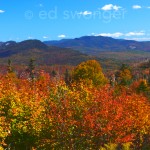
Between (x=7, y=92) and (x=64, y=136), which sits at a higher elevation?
(x=7, y=92)

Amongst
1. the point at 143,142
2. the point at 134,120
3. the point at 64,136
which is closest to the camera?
the point at 64,136

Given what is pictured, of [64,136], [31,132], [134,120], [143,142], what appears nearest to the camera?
[64,136]

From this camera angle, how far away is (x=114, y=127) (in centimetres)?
3584

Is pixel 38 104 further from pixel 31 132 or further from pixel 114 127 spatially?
pixel 114 127

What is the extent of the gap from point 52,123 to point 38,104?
13.7 feet

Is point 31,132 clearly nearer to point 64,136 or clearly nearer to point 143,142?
point 64,136

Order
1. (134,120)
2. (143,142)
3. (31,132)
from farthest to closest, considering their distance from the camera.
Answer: (143,142), (134,120), (31,132)

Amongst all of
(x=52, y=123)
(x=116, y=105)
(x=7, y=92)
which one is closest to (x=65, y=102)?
(x=52, y=123)

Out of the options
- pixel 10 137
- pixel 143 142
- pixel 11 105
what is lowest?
pixel 143 142

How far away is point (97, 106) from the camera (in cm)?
3712

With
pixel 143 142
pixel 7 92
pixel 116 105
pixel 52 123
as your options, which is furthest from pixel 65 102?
pixel 143 142

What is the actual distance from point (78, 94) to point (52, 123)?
5.18 meters

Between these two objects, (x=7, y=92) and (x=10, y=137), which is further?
(x=7, y=92)

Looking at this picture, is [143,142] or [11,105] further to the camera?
[143,142]
